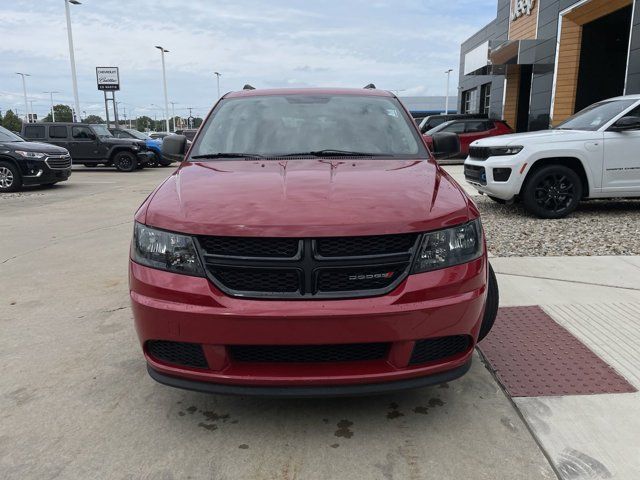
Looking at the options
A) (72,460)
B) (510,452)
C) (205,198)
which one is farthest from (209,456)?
(510,452)

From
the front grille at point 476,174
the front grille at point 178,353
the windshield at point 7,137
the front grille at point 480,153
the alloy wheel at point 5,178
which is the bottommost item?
the alloy wheel at point 5,178

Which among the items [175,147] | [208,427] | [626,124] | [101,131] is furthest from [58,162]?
[208,427]

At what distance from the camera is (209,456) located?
2.33 meters

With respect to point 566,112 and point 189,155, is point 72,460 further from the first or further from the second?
point 566,112

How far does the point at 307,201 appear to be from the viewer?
7.84ft

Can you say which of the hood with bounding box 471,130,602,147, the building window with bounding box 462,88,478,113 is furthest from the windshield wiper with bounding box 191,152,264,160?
the building window with bounding box 462,88,478,113

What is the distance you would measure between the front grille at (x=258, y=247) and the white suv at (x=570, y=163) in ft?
19.5

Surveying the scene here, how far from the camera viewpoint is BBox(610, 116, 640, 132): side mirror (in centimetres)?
704

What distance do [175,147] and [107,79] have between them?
3724 cm

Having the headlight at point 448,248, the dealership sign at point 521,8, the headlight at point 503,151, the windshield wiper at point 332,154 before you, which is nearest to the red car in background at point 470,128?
the dealership sign at point 521,8

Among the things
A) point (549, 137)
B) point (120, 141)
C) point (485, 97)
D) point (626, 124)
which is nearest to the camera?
point (626, 124)

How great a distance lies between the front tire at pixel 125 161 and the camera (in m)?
19.0

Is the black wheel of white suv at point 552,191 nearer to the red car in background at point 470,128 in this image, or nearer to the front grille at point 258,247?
the front grille at point 258,247

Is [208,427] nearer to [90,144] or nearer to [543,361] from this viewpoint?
[543,361]
